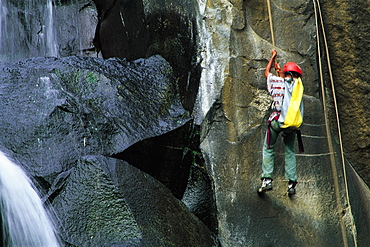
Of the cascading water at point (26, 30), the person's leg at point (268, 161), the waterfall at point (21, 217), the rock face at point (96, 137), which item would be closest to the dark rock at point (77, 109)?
the rock face at point (96, 137)

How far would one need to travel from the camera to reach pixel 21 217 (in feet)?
15.9

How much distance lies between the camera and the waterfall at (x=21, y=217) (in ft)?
15.8

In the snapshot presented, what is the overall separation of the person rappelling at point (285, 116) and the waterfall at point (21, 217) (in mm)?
2783

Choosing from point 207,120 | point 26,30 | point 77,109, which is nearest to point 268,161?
point 207,120

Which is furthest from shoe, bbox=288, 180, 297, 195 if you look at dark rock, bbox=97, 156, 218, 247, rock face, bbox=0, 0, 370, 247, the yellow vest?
dark rock, bbox=97, 156, 218, 247

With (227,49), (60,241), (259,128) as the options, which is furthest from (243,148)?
(60,241)

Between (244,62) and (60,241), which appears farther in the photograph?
(244,62)

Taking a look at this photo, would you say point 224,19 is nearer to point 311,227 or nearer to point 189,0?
point 189,0

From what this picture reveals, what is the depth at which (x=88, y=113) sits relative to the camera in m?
5.82

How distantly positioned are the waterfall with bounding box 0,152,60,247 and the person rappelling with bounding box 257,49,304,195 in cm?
278

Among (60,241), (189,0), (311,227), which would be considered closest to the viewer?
(60,241)

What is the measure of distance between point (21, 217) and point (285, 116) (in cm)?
325

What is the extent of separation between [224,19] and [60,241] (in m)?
3.69

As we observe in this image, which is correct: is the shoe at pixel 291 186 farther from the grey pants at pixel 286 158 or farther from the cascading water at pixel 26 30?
the cascading water at pixel 26 30
